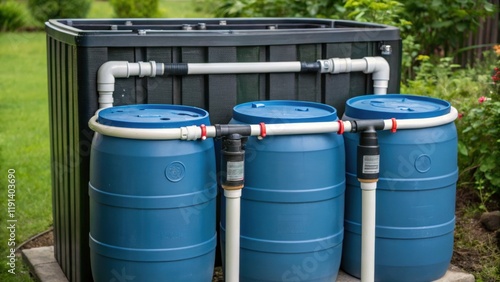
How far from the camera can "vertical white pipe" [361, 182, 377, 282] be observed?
3.46 m

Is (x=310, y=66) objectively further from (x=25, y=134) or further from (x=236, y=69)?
(x=25, y=134)

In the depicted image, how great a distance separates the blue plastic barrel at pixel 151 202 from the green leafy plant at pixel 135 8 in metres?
9.35

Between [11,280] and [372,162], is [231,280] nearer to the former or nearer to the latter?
[372,162]

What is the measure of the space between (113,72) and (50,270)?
4.01 ft

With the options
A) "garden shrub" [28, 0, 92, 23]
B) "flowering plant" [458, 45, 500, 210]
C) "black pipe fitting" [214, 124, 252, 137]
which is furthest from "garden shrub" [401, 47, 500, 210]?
"garden shrub" [28, 0, 92, 23]

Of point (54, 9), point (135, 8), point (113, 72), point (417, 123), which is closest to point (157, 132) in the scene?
point (113, 72)

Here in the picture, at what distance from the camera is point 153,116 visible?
331cm

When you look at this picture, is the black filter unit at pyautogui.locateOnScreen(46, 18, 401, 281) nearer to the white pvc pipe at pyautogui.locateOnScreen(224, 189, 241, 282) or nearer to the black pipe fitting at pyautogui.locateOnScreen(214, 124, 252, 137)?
the black pipe fitting at pyautogui.locateOnScreen(214, 124, 252, 137)

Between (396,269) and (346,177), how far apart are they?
472 millimetres

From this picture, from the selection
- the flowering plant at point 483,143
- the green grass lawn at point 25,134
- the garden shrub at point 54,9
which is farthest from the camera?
the garden shrub at point 54,9

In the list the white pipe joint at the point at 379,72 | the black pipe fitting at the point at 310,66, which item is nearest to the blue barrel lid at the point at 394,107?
the white pipe joint at the point at 379,72

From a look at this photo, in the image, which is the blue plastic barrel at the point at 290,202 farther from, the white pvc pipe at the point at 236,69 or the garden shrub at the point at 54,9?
the garden shrub at the point at 54,9

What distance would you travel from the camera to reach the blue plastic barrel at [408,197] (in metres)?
3.55

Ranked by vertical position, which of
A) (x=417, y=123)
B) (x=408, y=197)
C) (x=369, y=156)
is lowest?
(x=408, y=197)
